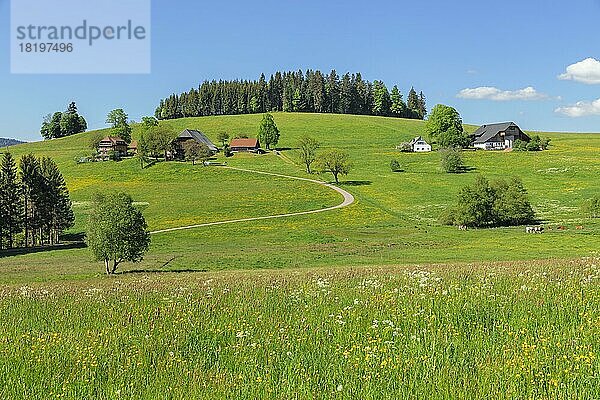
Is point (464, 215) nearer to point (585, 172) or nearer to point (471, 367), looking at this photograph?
point (585, 172)

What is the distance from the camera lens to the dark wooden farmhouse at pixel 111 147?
154 meters

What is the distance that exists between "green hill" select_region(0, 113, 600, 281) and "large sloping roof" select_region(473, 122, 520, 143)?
16183mm

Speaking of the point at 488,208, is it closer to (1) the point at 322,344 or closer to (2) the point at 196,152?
(1) the point at 322,344

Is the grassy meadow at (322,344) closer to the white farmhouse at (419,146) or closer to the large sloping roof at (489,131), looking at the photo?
the white farmhouse at (419,146)

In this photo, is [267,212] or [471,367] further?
[267,212]

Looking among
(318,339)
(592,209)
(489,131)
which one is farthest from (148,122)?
(318,339)

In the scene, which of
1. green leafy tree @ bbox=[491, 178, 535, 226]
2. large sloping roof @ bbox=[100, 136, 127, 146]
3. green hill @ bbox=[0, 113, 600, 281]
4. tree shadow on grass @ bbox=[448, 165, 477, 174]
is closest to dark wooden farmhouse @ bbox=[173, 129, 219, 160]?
green hill @ bbox=[0, 113, 600, 281]

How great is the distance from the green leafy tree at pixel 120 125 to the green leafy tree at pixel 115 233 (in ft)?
417

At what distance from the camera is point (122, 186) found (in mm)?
113375

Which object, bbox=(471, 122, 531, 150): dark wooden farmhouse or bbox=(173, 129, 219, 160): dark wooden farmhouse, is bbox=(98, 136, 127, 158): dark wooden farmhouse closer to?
bbox=(173, 129, 219, 160): dark wooden farmhouse

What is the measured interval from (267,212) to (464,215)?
28.5 metres

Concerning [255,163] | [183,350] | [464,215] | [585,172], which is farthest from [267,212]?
[183,350]

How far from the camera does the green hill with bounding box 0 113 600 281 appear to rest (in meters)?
47.9

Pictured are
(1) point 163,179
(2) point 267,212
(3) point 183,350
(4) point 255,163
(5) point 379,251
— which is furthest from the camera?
(4) point 255,163
